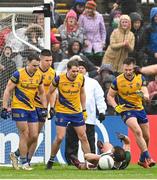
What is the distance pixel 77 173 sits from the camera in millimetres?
17094

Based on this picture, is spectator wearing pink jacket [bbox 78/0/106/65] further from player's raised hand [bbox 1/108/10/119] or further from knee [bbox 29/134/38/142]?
player's raised hand [bbox 1/108/10/119]

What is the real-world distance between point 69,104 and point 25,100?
2.92 ft

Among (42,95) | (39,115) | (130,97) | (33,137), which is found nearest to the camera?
(33,137)

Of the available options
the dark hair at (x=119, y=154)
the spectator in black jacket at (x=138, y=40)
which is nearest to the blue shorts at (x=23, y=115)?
the dark hair at (x=119, y=154)

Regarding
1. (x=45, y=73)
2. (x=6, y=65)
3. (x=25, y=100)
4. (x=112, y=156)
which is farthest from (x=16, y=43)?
(x=112, y=156)

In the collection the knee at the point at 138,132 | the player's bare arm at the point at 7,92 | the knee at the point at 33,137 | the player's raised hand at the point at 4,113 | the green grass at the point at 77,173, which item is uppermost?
the player's bare arm at the point at 7,92

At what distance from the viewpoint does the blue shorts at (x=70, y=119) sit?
18500mm

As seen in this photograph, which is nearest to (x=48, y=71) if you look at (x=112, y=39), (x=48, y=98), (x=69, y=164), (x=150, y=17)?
(x=48, y=98)

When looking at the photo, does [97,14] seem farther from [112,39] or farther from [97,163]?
[97,163]

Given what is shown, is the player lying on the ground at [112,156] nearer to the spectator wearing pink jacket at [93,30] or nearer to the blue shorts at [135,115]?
the blue shorts at [135,115]

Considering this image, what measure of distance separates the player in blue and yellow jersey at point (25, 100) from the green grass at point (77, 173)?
0.64 meters

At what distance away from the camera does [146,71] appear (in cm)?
1358

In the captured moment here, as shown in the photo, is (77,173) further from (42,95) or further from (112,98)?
(112,98)

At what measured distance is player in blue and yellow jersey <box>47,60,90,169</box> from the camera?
18.5m
